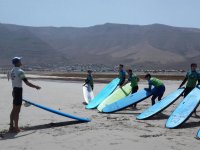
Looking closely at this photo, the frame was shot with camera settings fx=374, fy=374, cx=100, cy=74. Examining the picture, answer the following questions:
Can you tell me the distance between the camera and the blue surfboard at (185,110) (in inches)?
312

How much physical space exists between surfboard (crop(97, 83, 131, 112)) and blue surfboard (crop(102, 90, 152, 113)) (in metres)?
0.36

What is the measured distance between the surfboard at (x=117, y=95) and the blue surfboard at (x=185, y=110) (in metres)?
2.80

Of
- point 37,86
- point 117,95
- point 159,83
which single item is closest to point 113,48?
point 117,95

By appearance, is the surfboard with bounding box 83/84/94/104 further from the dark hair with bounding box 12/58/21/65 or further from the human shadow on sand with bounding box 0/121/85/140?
the dark hair with bounding box 12/58/21/65

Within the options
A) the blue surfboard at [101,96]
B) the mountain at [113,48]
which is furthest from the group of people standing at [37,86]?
the mountain at [113,48]

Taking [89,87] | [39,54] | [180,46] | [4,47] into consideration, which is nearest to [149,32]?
[180,46]

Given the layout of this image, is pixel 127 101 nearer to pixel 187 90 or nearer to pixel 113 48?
pixel 187 90

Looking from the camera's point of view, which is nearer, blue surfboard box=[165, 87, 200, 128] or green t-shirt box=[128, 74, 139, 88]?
blue surfboard box=[165, 87, 200, 128]

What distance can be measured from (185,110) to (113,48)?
143m

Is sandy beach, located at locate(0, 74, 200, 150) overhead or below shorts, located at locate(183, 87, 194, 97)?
below

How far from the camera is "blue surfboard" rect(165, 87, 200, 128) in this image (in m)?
7.92

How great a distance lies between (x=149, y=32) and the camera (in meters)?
161

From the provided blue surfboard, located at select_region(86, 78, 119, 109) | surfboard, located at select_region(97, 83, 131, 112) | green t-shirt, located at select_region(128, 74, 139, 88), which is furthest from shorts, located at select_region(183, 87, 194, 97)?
blue surfboard, located at select_region(86, 78, 119, 109)

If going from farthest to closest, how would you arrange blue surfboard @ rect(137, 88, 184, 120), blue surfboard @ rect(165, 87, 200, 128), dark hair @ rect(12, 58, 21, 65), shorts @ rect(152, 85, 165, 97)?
1. shorts @ rect(152, 85, 165, 97)
2. blue surfboard @ rect(137, 88, 184, 120)
3. blue surfboard @ rect(165, 87, 200, 128)
4. dark hair @ rect(12, 58, 21, 65)
